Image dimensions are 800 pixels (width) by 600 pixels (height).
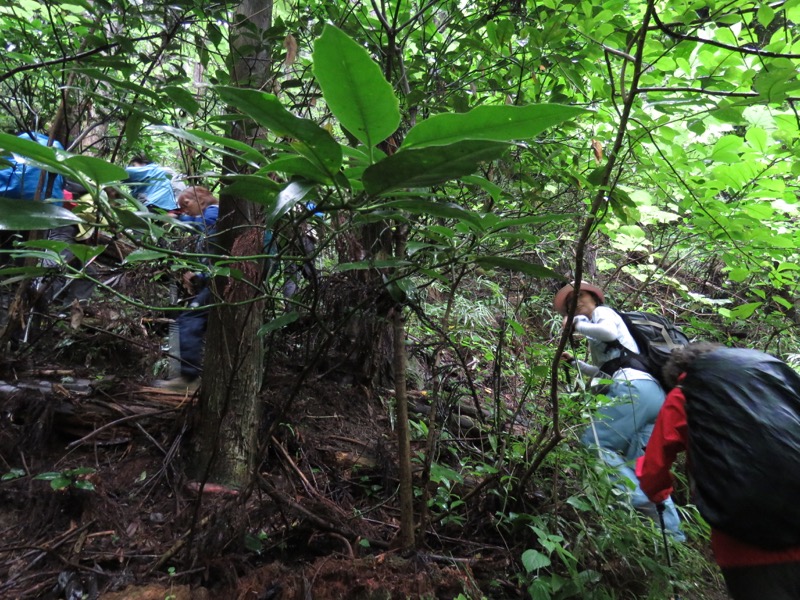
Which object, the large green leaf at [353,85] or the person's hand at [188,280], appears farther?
the person's hand at [188,280]

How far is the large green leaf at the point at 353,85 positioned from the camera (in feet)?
1.80

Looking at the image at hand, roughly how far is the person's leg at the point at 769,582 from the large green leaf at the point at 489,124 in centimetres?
233

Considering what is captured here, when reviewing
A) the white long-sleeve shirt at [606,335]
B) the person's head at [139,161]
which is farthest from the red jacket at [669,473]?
the person's head at [139,161]

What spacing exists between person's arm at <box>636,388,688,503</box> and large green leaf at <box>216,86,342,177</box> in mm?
2295

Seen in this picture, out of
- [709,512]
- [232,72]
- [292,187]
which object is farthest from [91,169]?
[709,512]

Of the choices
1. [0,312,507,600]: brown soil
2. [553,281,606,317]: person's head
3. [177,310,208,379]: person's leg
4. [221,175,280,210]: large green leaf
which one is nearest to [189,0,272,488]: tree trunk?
[0,312,507,600]: brown soil

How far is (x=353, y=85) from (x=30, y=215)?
56 centimetres

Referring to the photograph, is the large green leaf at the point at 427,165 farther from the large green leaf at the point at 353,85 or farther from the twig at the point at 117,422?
the twig at the point at 117,422

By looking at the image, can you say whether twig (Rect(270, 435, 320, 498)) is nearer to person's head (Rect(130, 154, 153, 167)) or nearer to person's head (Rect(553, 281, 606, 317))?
person's head (Rect(553, 281, 606, 317))

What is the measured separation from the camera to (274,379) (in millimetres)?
3287

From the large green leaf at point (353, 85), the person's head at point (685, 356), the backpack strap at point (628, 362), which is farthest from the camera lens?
the backpack strap at point (628, 362)

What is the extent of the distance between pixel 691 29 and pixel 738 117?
1.62ft

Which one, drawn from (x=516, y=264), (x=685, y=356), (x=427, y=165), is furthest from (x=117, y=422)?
(x=685, y=356)

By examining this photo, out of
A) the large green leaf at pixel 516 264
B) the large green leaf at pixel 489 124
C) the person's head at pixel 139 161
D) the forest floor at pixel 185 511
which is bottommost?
the forest floor at pixel 185 511
